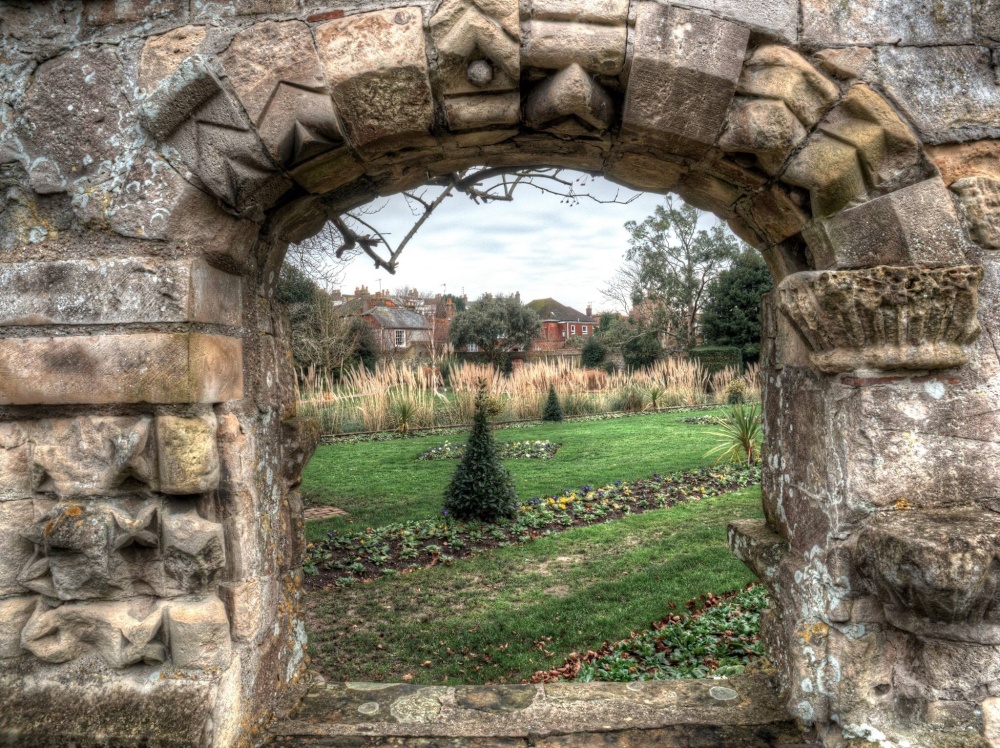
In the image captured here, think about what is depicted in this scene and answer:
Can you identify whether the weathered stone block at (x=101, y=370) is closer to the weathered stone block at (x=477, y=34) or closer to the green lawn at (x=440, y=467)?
the weathered stone block at (x=477, y=34)

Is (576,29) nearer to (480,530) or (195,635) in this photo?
(195,635)

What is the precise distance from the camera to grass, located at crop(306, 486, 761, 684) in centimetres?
367

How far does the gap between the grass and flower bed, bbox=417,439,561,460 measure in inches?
135

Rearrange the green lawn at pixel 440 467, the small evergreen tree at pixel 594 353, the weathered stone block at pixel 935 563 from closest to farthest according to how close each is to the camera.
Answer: the weathered stone block at pixel 935 563, the green lawn at pixel 440 467, the small evergreen tree at pixel 594 353

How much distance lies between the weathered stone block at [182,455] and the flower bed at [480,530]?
3.34 metres

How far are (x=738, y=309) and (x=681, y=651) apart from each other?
18.8m

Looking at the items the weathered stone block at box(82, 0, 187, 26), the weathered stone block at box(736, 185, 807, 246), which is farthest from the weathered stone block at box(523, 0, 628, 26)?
the weathered stone block at box(82, 0, 187, 26)

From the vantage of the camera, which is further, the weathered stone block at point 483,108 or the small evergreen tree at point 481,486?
the small evergreen tree at point 481,486

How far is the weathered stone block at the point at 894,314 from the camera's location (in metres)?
1.74

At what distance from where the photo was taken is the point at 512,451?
9.98 m

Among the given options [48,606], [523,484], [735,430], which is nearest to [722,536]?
[523,484]

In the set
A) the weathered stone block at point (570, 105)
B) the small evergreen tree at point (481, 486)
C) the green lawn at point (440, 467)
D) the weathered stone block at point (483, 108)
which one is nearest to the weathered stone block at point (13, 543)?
the weathered stone block at point (483, 108)

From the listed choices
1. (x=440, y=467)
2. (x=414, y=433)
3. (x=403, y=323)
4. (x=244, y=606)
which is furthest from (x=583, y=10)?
(x=403, y=323)

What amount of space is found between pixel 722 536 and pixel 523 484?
107 inches
